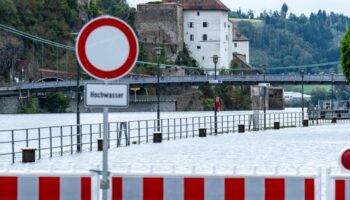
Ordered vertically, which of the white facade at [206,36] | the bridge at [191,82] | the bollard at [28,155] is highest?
the white facade at [206,36]

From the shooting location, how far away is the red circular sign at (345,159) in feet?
23.5

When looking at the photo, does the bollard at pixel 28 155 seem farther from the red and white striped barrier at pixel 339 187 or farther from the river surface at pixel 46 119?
the river surface at pixel 46 119

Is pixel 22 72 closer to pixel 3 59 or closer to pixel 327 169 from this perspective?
pixel 3 59

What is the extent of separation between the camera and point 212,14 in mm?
167125

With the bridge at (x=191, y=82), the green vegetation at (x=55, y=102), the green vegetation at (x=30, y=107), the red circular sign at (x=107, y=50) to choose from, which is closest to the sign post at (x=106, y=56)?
the red circular sign at (x=107, y=50)

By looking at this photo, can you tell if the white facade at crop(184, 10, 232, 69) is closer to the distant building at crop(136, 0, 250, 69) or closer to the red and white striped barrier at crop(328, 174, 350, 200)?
the distant building at crop(136, 0, 250, 69)

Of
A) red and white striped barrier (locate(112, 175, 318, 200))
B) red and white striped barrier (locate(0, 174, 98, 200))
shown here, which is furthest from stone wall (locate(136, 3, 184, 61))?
red and white striped barrier (locate(112, 175, 318, 200))

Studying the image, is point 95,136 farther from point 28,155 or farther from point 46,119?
point 28,155

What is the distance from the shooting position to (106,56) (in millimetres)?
7816

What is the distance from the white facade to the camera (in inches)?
6407

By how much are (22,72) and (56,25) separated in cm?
886

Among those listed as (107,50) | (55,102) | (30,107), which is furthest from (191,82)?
(107,50)

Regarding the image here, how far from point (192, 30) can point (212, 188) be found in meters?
158

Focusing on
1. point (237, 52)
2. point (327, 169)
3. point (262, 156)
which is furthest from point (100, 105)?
point (237, 52)
